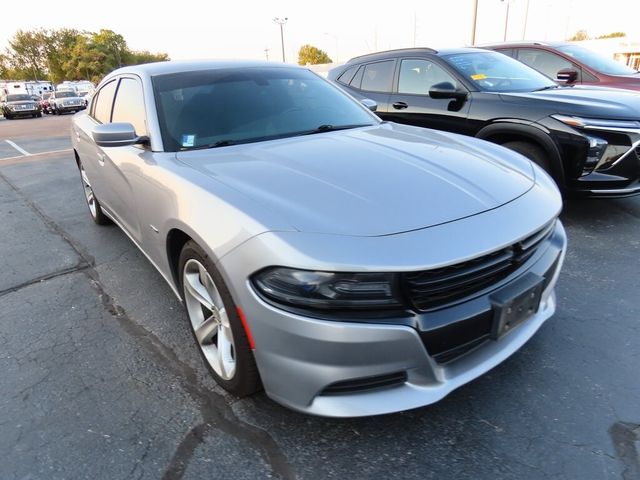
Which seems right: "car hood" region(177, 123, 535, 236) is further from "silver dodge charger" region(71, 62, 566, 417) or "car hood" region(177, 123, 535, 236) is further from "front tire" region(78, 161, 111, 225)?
"front tire" region(78, 161, 111, 225)

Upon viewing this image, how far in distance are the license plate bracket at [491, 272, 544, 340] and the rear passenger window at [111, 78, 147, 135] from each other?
2.26 m

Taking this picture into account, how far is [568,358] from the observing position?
7.73 feet

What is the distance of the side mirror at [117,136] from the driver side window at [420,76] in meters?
3.39

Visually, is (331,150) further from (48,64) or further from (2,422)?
(48,64)

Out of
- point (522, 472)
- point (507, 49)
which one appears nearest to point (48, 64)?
point (507, 49)

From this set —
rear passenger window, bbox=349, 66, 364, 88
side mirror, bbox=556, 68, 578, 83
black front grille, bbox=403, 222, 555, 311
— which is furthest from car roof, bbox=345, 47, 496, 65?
black front grille, bbox=403, 222, 555, 311

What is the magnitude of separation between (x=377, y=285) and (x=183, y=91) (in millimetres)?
2035

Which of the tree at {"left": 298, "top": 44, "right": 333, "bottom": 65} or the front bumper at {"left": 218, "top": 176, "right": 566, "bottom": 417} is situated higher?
the front bumper at {"left": 218, "top": 176, "right": 566, "bottom": 417}

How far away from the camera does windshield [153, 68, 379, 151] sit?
2.72m

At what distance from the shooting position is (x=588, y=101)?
13.1 feet

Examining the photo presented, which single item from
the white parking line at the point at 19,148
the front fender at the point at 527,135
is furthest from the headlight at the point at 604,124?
the white parking line at the point at 19,148

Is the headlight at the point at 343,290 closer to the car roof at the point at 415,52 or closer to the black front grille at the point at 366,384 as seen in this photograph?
the black front grille at the point at 366,384

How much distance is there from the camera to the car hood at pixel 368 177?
1769 mm

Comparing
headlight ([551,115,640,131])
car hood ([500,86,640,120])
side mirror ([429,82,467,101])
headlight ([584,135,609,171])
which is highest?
side mirror ([429,82,467,101])
